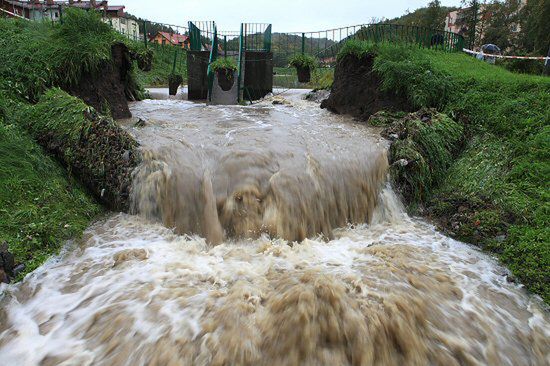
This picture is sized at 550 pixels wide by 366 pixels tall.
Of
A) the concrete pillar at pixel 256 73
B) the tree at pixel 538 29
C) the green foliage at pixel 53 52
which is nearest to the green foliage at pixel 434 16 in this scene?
the tree at pixel 538 29

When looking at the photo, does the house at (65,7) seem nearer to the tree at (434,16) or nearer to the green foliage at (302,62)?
the green foliage at (302,62)

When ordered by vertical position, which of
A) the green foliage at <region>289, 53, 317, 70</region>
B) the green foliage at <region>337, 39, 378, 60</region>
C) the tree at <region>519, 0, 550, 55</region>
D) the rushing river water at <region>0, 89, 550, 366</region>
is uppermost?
the tree at <region>519, 0, 550, 55</region>

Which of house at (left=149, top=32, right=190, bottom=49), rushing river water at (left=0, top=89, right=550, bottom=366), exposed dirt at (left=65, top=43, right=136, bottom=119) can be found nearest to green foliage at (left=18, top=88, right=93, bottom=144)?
rushing river water at (left=0, top=89, right=550, bottom=366)

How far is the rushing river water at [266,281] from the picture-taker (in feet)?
10.2

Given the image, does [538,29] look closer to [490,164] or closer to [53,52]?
[490,164]

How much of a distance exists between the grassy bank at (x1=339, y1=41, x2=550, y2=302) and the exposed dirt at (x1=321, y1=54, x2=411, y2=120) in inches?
11.2

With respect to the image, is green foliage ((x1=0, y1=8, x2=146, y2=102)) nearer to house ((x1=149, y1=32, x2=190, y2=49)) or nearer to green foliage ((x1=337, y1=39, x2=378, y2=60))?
green foliage ((x1=337, y1=39, x2=378, y2=60))

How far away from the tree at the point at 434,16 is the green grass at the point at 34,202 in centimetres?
3785

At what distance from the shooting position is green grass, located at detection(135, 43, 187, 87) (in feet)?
62.1

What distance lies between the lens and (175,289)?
3764 mm

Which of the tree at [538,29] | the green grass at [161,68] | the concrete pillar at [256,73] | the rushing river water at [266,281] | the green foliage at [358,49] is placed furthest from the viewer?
the tree at [538,29]

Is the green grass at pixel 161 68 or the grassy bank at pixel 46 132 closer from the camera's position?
the grassy bank at pixel 46 132

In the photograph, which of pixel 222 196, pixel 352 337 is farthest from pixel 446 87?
pixel 352 337

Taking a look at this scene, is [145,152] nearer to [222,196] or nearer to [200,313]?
[222,196]
